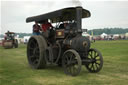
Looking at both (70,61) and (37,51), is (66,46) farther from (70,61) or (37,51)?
(37,51)

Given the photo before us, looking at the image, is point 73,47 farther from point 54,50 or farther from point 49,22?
point 49,22

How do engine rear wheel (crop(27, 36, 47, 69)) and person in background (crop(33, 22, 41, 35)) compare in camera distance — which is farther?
person in background (crop(33, 22, 41, 35))

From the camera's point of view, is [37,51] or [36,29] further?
[36,29]

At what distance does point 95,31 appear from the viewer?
145 meters

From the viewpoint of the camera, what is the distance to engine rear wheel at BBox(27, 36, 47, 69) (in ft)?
25.2

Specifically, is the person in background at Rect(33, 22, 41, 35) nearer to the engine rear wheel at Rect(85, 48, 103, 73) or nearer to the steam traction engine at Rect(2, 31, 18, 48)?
the engine rear wheel at Rect(85, 48, 103, 73)

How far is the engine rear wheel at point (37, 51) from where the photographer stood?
7676mm

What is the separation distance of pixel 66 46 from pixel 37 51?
1.54 metres

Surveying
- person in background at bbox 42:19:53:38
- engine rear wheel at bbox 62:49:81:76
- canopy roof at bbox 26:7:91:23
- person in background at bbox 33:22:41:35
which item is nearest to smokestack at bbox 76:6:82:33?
canopy roof at bbox 26:7:91:23

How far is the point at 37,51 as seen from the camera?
816 cm

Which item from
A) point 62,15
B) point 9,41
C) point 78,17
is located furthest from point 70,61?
point 9,41

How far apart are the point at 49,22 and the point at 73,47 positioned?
220 cm

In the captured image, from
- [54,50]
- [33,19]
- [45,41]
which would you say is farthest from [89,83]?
[33,19]

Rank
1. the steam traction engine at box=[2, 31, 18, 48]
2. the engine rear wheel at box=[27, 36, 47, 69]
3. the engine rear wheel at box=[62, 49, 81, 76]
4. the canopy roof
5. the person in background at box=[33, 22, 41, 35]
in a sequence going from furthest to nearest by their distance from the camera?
the steam traction engine at box=[2, 31, 18, 48] → the person in background at box=[33, 22, 41, 35] → the engine rear wheel at box=[27, 36, 47, 69] → the canopy roof → the engine rear wheel at box=[62, 49, 81, 76]
